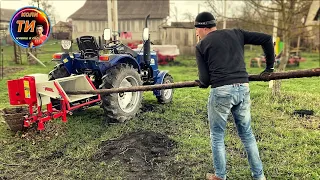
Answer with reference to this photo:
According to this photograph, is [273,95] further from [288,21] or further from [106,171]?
[106,171]

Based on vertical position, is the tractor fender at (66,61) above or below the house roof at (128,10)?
below

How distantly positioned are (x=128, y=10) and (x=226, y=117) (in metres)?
35.9

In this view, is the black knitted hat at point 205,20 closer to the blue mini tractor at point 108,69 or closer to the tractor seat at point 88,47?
the blue mini tractor at point 108,69

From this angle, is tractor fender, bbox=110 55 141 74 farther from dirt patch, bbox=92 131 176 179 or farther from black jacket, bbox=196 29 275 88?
black jacket, bbox=196 29 275 88

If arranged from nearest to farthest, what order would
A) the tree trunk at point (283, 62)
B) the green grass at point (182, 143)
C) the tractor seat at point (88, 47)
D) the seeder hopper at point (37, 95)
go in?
the green grass at point (182, 143), the seeder hopper at point (37, 95), the tractor seat at point (88, 47), the tree trunk at point (283, 62)

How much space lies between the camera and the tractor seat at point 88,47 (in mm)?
6266

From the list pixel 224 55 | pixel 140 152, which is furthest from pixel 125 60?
pixel 224 55

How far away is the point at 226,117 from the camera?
354 centimetres

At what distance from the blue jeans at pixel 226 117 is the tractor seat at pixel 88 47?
3.33 m

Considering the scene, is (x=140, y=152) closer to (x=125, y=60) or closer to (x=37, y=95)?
(x=37, y=95)

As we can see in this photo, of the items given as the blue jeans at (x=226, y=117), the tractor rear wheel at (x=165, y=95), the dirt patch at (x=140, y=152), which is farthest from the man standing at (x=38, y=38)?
the blue jeans at (x=226, y=117)

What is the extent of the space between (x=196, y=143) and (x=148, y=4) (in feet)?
117

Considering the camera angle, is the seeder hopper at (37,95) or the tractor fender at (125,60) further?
the tractor fender at (125,60)

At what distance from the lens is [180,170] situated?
4.08 m
